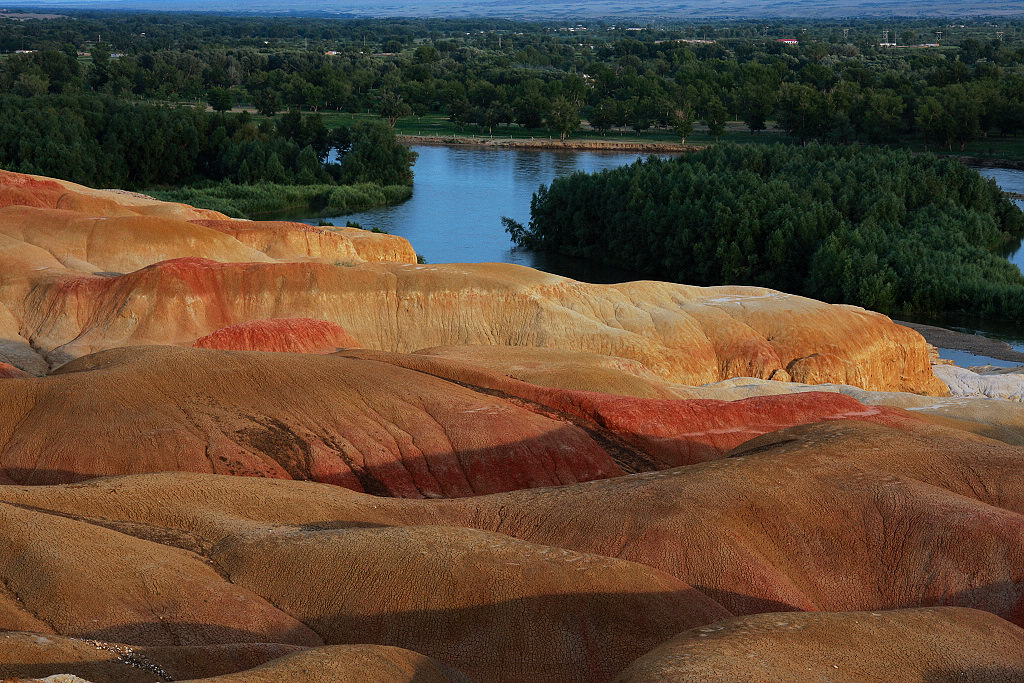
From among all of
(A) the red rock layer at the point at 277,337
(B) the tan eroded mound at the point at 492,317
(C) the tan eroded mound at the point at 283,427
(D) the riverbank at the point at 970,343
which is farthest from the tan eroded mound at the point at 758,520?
(D) the riverbank at the point at 970,343

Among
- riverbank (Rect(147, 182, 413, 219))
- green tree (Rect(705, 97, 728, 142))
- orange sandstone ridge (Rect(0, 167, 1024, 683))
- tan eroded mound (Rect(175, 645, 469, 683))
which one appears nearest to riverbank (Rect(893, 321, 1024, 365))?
orange sandstone ridge (Rect(0, 167, 1024, 683))

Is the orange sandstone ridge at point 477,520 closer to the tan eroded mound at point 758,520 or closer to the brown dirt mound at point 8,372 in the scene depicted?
the tan eroded mound at point 758,520

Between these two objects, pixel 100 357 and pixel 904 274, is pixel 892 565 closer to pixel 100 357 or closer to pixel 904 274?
pixel 100 357

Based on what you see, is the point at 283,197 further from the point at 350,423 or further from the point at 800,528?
the point at 800,528

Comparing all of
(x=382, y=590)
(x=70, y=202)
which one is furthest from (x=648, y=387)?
(x=70, y=202)

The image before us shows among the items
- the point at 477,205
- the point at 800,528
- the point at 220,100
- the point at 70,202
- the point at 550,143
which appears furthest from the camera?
the point at 220,100

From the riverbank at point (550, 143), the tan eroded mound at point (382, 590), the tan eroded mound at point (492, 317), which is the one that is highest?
the tan eroded mound at point (382, 590)
